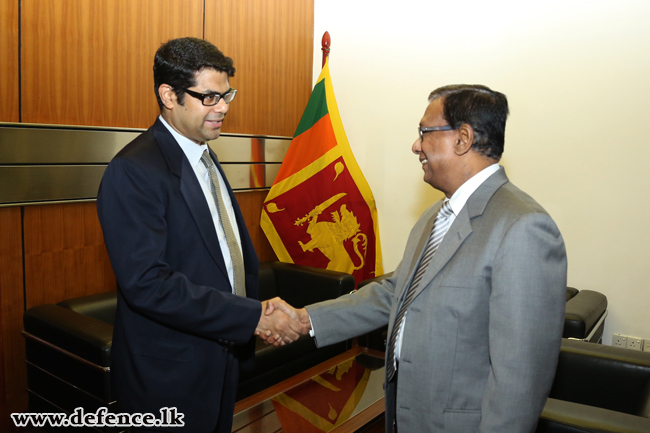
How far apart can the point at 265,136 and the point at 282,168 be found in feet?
0.98

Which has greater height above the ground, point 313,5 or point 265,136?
point 313,5

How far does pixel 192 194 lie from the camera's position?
1.57m

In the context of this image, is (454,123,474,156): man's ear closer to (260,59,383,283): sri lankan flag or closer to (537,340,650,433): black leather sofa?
(537,340,650,433): black leather sofa

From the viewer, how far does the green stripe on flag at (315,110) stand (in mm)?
3826

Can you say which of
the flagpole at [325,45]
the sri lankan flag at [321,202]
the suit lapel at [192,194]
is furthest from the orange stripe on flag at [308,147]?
the suit lapel at [192,194]

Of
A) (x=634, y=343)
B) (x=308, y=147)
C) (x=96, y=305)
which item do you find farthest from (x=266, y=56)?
(x=634, y=343)

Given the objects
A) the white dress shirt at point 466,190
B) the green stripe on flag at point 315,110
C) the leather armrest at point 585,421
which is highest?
the green stripe on flag at point 315,110

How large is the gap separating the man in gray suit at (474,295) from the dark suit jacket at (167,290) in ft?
1.81

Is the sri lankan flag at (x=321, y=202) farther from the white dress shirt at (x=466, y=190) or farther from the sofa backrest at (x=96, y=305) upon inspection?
the white dress shirt at (x=466, y=190)

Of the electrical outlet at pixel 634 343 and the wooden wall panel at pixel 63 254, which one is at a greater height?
the wooden wall panel at pixel 63 254

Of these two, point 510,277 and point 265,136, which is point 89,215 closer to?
point 265,136

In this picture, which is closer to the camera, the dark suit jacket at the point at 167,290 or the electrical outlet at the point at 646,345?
the dark suit jacket at the point at 167,290

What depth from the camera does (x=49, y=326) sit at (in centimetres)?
234

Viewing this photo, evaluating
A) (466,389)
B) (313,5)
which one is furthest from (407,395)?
(313,5)
